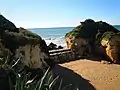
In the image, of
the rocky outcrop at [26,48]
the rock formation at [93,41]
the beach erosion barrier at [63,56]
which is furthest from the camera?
the rock formation at [93,41]

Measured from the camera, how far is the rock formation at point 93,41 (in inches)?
805

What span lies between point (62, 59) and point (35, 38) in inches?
296

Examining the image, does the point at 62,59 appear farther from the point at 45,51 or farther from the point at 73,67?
the point at 45,51

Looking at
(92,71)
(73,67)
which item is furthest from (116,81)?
(73,67)

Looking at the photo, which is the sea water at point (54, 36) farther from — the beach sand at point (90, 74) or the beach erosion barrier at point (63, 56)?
the beach sand at point (90, 74)

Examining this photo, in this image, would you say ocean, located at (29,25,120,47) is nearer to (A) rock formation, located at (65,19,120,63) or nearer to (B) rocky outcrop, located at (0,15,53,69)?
(A) rock formation, located at (65,19,120,63)

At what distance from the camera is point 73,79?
14.6 meters

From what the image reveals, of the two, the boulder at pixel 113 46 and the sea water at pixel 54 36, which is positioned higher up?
the boulder at pixel 113 46

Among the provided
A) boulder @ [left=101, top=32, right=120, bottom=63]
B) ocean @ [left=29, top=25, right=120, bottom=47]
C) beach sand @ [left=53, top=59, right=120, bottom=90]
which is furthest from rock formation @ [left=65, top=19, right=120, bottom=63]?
ocean @ [left=29, top=25, right=120, bottom=47]

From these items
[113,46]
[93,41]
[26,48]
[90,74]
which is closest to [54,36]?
[93,41]

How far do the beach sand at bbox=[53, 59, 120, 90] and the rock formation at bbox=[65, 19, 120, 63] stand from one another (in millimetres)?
1684

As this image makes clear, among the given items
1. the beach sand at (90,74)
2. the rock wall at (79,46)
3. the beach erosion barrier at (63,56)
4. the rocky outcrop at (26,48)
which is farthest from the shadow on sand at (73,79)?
the rock wall at (79,46)

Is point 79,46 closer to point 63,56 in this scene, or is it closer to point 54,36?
point 63,56

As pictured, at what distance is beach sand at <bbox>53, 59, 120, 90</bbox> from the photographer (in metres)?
13.6
